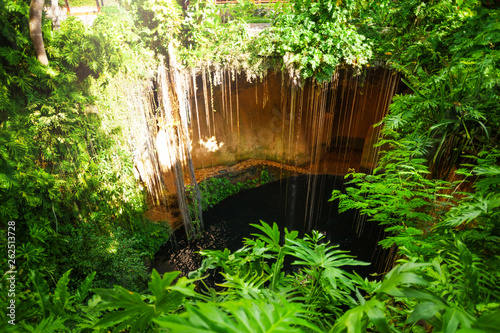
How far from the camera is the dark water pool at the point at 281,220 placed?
6.57 m

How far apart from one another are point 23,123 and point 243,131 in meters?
6.57

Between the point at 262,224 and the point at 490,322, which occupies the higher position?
the point at 490,322

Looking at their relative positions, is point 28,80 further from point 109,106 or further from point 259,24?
point 259,24

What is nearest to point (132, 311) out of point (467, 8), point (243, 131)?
point (467, 8)

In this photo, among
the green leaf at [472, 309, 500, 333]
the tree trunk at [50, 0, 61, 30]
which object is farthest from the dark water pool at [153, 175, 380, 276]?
the green leaf at [472, 309, 500, 333]

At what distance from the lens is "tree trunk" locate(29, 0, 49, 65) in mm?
3670

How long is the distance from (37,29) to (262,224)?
4.31 m

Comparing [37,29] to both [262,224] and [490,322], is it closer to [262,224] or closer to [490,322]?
[262,224]

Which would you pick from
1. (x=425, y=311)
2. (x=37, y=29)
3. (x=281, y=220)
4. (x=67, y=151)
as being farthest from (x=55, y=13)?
(x=281, y=220)

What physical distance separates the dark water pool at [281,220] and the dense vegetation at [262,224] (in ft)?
3.07

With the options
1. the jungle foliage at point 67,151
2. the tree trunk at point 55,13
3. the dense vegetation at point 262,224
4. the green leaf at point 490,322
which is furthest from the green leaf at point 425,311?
the tree trunk at point 55,13

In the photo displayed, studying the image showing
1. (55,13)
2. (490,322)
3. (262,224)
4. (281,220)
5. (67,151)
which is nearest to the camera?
(490,322)

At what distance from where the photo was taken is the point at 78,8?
19.9ft

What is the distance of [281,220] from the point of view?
312 inches
